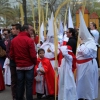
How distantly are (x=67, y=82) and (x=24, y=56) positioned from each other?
3.35ft

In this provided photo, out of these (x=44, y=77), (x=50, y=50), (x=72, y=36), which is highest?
(x=72, y=36)

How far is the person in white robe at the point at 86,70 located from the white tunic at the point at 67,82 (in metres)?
0.38

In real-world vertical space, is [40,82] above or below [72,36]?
below

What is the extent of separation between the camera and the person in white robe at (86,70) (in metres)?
6.79

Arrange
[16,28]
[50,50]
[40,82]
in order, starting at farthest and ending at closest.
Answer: [50,50] → [40,82] → [16,28]

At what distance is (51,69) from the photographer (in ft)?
24.5

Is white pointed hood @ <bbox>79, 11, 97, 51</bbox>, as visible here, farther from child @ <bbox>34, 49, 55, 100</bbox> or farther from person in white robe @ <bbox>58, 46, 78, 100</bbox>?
child @ <bbox>34, 49, 55, 100</bbox>

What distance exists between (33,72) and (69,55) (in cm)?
88

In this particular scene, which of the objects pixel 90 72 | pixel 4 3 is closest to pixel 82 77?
pixel 90 72

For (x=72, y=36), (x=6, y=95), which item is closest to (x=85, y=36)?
(x=72, y=36)

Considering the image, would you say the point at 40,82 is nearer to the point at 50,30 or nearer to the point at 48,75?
the point at 48,75

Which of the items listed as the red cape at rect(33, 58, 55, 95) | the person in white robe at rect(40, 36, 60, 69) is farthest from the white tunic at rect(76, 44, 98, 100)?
the person in white robe at rect(40, 36, 60, 69)

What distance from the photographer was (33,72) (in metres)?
6.83

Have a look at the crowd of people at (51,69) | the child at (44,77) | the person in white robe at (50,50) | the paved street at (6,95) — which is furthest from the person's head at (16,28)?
the paved street at (6,95)
